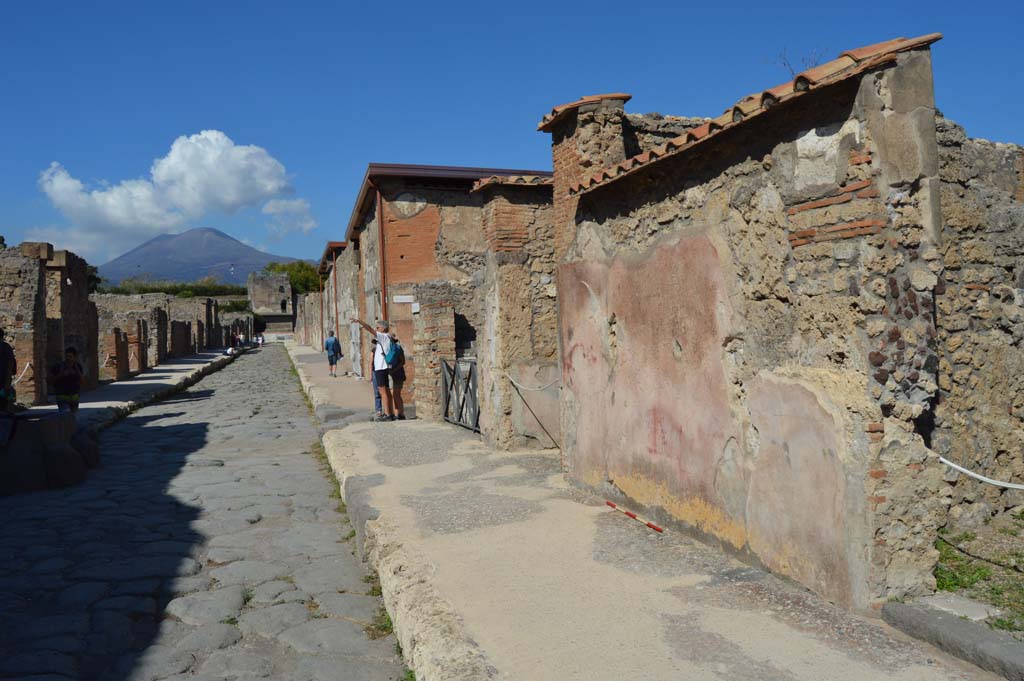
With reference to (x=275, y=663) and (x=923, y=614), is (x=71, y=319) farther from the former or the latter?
(x=923, y=614)

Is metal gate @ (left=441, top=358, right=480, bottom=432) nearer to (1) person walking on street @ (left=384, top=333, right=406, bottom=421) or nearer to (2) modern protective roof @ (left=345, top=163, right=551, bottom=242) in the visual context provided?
(1) person walking on street @ (left=384, top=333, right=406, bottom=421)

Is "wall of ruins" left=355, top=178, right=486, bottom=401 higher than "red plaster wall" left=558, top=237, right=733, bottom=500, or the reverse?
"wall of ruins" left=355, top=178, right=486, bottom=401

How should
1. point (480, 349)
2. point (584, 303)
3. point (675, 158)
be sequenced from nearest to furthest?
point (675, 158) < point (584, 303) < point (480, 349)

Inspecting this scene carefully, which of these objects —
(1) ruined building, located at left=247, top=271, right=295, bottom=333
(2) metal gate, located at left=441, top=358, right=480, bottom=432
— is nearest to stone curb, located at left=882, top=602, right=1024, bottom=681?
(2) metal gate, located at left=441, top=358, right=480, bottom=432

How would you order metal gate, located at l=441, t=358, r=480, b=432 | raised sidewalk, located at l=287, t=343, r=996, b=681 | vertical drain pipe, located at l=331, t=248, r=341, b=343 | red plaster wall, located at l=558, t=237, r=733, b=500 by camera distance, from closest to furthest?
1. raised sidewalk, located at l=287, t=343, r=996, b=681
2. red plaster wall, located at l=558, t=237, r=733, b=500
3. metal gate, located at l=441, t=358, r=480, b=432
4. vertical drain pipe, located at l=331, t=248, r=341, b=343

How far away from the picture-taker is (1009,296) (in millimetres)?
4039

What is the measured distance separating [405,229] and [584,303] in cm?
916

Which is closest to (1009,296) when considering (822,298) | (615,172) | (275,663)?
(822,298)

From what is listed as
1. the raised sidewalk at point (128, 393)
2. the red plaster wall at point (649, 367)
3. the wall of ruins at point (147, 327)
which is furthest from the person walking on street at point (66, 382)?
the wall of ruins at point (147, 327)

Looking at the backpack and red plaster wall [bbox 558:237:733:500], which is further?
the backpack

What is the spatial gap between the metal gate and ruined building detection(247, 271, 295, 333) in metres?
54.3

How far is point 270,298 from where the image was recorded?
61781 millimetres

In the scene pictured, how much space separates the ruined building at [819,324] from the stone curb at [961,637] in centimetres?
13

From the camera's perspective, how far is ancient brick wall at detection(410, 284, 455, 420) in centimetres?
974
